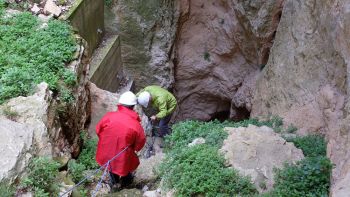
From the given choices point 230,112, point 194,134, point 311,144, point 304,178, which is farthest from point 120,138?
point 230,112

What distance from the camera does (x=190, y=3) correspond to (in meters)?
12.8

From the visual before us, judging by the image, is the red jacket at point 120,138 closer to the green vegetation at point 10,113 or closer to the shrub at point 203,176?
the shrub at point 203,176

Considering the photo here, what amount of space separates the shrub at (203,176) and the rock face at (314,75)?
1.18 m

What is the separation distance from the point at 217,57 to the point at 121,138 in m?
7.65

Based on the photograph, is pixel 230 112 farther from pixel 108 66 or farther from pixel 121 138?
pixel 121 138

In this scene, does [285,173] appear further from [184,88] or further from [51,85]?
[184,88]

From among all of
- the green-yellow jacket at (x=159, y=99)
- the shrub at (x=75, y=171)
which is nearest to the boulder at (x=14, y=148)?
the shrub at (x=75, y=171)

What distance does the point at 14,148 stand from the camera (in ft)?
16.9

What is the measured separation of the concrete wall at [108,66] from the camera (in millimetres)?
10297

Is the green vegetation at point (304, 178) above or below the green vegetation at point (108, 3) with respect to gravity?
above

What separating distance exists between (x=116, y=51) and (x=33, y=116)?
595cm

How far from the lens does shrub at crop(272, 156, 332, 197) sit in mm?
5004

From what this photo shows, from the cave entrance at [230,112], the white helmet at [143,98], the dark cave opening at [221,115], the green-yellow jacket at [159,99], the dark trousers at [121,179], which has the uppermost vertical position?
the white helmet at [143,98]

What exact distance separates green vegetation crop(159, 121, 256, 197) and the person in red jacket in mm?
613
